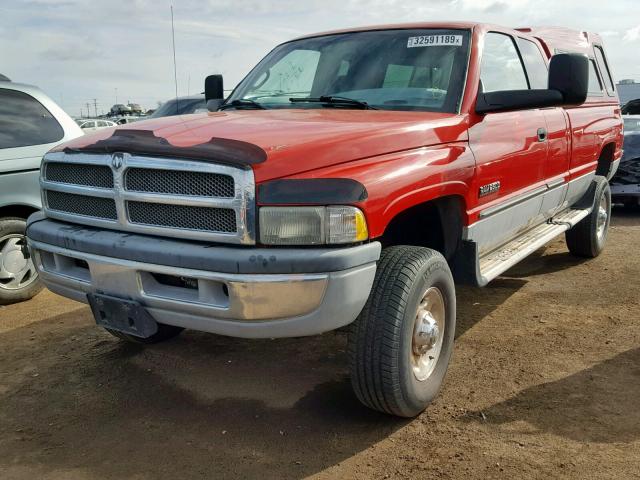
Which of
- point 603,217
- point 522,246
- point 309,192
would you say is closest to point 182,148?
point 309,192

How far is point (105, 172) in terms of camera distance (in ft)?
9.68

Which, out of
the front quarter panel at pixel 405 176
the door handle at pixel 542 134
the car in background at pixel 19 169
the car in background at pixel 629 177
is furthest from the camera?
the car in background at pixel 629 177

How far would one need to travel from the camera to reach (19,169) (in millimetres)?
5000

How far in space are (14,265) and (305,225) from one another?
11.9 ft

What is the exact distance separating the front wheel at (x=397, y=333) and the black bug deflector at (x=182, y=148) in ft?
2.69

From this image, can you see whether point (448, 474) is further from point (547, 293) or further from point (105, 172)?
point (547, 293)

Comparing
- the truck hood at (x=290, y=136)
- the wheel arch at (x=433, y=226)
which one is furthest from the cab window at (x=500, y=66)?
the wheel arch at (x=433, y=226)

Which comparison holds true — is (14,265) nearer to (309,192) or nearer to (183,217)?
(183,217)

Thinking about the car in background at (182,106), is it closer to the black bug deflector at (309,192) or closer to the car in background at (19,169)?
the car in background at (19,169)

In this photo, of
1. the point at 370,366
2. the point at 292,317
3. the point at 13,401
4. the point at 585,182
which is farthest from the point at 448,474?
the point at 585,182

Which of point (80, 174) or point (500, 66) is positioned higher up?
point (500, 66)

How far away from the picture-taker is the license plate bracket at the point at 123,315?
2793mm

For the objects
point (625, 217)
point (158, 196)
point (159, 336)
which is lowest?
point (625, 217)

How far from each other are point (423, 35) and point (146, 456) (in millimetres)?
2863
